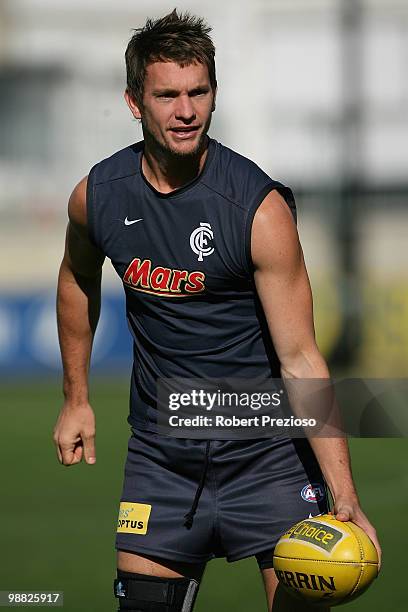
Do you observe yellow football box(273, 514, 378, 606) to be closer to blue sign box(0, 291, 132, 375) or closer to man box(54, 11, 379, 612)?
man box(54, 11, 379, 612)

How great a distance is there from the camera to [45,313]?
58.6 ft

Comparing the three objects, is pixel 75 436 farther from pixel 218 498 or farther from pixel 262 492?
pixel 262 492

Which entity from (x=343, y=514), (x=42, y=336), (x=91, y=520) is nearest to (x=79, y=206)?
(x=343, y=514)

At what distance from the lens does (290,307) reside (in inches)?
180

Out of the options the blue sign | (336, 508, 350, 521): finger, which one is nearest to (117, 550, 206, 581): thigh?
(336, 508, 350, 521): finger

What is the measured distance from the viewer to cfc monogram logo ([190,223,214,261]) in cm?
468

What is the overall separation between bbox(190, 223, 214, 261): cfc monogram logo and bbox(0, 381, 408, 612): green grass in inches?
112

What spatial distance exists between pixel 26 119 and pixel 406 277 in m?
10.2

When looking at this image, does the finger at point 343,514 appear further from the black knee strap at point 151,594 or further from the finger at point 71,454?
the finger at point 71,454

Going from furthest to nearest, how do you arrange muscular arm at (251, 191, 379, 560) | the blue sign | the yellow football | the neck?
the blue sign
the neck
muscular arm at (251, 191, 379, 560)
the yellow football

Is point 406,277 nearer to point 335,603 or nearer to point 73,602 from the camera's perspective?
point 73,602

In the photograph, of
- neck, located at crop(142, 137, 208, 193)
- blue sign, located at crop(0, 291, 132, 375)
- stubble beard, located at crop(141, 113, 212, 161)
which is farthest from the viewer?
blue sign, located at crop(0, 291, 132, 375)

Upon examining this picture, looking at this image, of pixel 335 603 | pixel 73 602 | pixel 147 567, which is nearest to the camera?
pixel 335 603

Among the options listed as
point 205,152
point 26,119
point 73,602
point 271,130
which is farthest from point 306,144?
point 205,152
